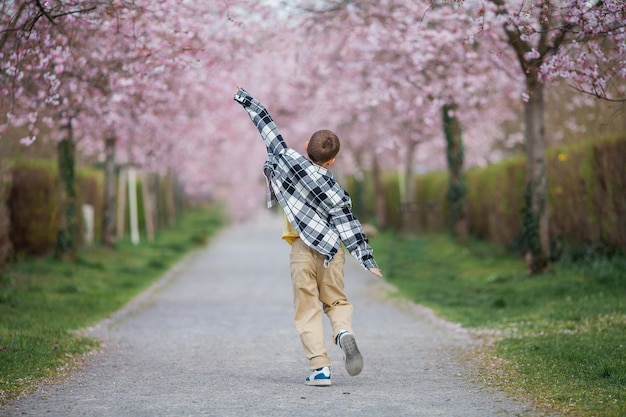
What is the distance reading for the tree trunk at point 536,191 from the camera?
14.3 m

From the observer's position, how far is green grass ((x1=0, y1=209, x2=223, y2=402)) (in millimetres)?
7898

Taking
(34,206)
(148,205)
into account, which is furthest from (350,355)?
(148,205)

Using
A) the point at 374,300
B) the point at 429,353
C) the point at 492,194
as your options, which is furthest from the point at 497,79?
the point at 429,353

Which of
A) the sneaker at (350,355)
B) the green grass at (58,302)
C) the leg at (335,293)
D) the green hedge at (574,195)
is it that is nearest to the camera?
the sneaker at (350,355)

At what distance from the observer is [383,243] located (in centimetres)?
2777

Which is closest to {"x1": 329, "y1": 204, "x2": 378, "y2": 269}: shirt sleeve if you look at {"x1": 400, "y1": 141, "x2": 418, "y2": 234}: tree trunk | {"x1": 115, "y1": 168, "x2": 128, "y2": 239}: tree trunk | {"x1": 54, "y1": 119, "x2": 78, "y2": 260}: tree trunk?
{"x1": 54, "y1": 119, "x2": 78, "y2": 260}: tree trunk

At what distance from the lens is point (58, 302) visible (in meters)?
12.6

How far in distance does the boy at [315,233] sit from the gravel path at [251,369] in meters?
0.42

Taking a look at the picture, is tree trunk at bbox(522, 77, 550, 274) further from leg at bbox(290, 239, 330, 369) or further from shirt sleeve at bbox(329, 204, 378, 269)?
leg at bbox(290, 239, 330, 369)

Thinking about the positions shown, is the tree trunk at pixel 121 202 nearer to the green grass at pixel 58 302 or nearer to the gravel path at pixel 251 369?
the green grass at pixel 58 302

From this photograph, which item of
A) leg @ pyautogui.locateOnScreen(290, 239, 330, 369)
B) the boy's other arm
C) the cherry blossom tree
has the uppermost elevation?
the cherry blossom tree

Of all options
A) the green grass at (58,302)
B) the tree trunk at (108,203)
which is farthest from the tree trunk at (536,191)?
the tree trunk at (108,203)

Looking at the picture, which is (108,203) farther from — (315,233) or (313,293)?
(315,233)

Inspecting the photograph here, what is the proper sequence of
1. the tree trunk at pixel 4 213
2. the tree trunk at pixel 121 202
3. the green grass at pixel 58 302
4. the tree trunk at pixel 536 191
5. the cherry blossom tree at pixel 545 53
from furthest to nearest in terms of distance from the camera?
→ 1. the tree trunk at pixel 121 202
2. the tree trunk at pixel 4 213
3. the tree trunk at pixel 536 191
4. the cherry blossom tree at pixel 545 53
5. the green grass at pixel 58 302
